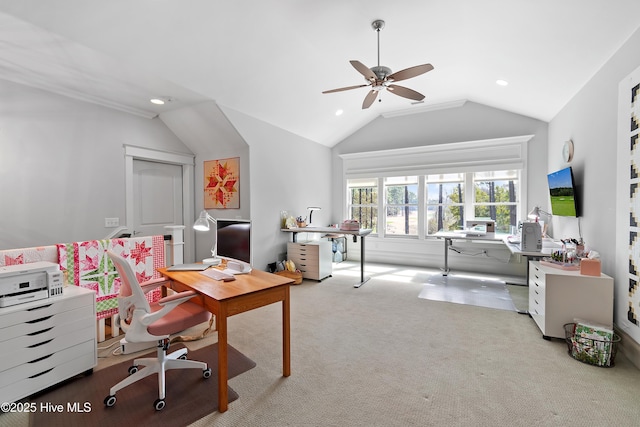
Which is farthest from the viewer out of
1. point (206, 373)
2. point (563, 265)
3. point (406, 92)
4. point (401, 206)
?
point (401, 206)

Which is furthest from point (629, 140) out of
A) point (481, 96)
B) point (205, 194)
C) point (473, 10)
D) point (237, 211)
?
point (205, 194)

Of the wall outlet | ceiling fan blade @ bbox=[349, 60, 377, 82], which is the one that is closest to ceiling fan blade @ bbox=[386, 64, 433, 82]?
ceiling fan blade @ bbox=[349, 60, 377, 82]

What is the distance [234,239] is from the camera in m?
2.35

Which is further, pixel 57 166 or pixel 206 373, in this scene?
pixel 57 166

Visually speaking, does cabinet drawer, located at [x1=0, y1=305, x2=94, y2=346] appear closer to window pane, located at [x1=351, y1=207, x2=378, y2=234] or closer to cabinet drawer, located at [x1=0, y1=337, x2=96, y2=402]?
cabinet drawer, located at [x1=0, y1=337, x2=96, y2=402]

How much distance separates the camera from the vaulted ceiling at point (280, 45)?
7.80 feet

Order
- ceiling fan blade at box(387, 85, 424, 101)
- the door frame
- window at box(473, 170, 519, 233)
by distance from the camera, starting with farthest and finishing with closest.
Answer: window at box(473, 170, 519, 233)
the door frame
ceiling fan blade at box(387, 85, 424, 101)

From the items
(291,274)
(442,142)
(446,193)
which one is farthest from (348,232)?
(442,142)

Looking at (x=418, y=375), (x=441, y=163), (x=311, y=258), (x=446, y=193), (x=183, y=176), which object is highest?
(x=441, y=163)

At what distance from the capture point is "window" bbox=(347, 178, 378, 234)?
657 cm

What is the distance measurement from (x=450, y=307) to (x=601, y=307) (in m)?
1.41

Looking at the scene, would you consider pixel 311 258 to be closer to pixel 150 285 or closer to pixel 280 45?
pixel 150 285

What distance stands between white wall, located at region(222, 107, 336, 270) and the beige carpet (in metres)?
1.63

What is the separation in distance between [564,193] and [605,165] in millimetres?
793
